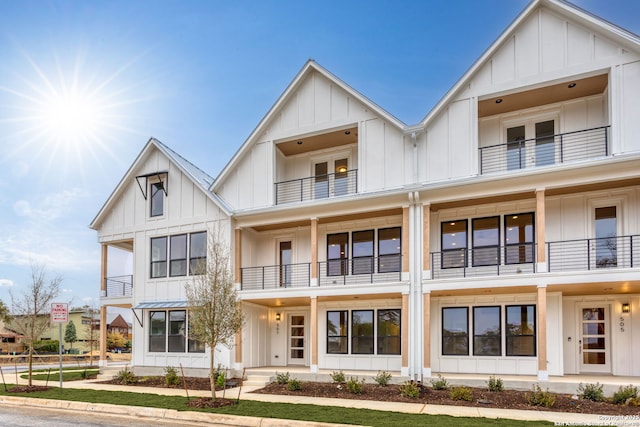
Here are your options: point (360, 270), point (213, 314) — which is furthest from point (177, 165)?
point (213, 314)

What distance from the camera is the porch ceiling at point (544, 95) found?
1460 centimetres

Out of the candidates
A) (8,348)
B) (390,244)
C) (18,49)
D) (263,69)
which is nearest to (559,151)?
(390,244)

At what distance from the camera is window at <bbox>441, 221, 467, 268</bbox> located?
16.6m

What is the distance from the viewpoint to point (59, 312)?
52.8 ft

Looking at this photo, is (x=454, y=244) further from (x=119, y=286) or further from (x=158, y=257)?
(x=119, y=286)

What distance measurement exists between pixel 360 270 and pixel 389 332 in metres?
2.54

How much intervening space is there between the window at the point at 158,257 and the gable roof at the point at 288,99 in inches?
131

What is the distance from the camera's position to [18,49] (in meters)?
18.9

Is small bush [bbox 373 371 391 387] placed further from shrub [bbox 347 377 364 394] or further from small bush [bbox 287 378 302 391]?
small bush [bbox 287 378 302 391]

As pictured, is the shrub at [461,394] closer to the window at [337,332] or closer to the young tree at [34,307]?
the window at [337,332]

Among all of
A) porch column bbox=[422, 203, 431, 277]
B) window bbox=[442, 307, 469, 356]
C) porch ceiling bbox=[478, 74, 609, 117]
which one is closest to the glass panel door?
window bbox=[442, 307, 469, 356]

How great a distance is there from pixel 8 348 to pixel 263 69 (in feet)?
124

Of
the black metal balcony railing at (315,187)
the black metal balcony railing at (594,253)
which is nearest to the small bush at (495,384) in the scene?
the black metal balcony railing at (594,253)

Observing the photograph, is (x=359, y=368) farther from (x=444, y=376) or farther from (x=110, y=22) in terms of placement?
(x=110, y=22)
